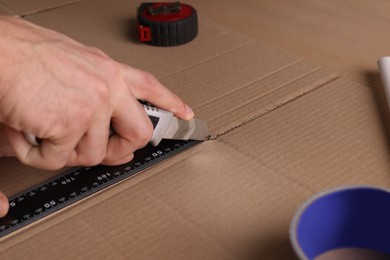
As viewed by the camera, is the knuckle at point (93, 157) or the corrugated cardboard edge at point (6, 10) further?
the corrugated cardboard edge at point (6, 10)

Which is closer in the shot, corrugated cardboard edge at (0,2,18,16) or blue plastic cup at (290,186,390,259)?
blue plastic cup at (290,186,390,259)

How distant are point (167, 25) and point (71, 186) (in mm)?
414

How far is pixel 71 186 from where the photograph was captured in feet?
2.01

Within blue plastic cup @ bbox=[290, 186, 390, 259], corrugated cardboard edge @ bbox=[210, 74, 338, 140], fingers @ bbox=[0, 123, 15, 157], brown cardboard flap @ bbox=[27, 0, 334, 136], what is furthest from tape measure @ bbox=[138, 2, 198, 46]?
blue plastic cup @ bbox=[290, 186, 390, 259]

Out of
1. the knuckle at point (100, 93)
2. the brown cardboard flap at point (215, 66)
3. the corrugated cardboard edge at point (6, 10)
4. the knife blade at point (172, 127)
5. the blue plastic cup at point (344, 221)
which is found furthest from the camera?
the corrugated cardboard edge at point (6, 10)

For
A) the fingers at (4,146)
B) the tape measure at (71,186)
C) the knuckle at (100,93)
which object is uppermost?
the knuckle at (100,93)

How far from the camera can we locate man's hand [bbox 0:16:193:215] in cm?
49

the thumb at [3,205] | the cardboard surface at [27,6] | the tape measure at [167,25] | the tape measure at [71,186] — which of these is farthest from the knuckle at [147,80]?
the cardboard surface at [27,6]

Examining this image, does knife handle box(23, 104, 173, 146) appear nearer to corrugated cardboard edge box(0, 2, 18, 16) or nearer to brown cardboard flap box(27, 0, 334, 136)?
brown cardboard flap box(27, 0, 334, 136)

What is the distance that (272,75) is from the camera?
81 centimetres

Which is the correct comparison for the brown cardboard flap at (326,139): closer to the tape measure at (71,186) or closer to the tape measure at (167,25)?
the tape measure at (71,186)

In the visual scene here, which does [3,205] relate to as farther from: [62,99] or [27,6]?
[27,6]

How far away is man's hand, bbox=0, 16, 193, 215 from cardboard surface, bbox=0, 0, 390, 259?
0.25 feet

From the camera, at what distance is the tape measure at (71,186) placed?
572 millimetres
